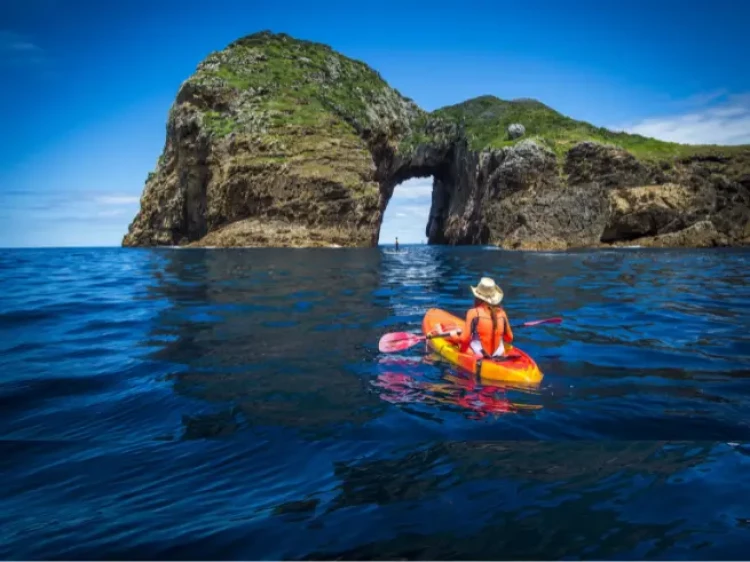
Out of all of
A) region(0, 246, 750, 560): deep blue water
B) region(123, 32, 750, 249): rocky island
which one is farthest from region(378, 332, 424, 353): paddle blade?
region(123, 32, 750, 249): rocky island

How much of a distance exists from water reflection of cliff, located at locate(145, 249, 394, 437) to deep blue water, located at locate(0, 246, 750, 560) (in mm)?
62

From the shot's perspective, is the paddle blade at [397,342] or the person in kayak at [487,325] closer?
the person in kayak at [487,325]

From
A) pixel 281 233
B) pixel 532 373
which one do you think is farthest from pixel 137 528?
pixel 281 233

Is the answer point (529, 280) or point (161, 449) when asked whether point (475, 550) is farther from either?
point (529, 280)

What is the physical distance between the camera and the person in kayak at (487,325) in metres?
8.05

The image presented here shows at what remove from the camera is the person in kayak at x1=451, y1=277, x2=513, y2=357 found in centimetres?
805

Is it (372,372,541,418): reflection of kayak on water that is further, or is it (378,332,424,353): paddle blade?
(378,332,424,353): paddle blade

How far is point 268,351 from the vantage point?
937 centimetres

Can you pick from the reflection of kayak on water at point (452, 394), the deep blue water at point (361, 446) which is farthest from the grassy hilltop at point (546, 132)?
the reflection of kayak on water at point (452, 394)

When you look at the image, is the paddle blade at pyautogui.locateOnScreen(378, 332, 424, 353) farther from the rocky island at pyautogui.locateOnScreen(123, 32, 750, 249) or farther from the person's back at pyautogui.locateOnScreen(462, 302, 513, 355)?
the rocky island at pyautogui.locateOnScreen(123, 32, 750, 249)

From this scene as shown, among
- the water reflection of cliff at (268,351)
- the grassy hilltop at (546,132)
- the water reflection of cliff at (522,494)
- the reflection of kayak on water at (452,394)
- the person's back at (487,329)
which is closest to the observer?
the water reflection of cliff at (522,494)

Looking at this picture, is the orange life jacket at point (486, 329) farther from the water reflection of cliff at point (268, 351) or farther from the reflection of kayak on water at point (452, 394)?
the water reflection of cliff at point (268, 351)

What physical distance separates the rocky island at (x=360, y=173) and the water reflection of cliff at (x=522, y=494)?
5384 cm

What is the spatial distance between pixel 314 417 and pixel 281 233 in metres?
59.4
